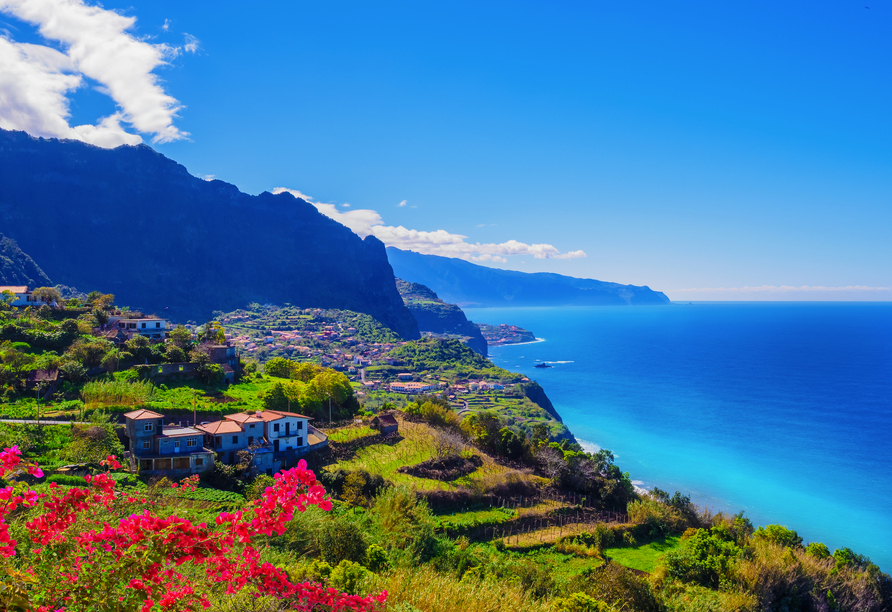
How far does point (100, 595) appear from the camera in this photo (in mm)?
4781

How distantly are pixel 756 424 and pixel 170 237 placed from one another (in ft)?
528

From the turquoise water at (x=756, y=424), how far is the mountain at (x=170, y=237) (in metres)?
75.2

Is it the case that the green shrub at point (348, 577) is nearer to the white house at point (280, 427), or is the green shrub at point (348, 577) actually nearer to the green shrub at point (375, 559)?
the green shrub at point (375, 559)

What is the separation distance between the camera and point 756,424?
72.2m

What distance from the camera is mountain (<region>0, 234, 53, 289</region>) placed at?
97081 millimetres

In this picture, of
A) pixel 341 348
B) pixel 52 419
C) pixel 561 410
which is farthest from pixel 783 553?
pixel 341 348

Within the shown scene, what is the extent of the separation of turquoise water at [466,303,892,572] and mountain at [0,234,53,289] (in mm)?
113104

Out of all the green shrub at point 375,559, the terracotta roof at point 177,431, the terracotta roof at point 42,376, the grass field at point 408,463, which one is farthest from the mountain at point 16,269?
the green shrub at point 375,559

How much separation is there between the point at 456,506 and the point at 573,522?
7.09 m

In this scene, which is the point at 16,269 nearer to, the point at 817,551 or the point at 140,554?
the point at 140,554

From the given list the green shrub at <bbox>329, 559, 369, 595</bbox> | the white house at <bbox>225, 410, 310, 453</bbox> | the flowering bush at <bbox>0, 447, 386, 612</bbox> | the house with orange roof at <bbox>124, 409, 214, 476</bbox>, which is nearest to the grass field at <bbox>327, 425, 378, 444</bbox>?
the white house at <bbox>225, 410, 310, 453</bbox>

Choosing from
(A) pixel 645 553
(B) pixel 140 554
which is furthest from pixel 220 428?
(A) pixel 645 553

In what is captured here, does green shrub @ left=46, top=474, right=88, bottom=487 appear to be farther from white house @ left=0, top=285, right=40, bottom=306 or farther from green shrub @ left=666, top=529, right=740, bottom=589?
white house @ left=0, top=285, right=40, bottom=306

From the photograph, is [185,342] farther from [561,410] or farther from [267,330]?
[267,330]
